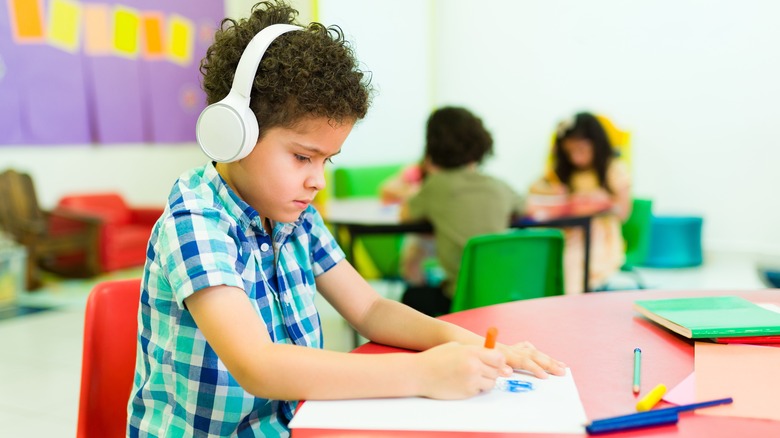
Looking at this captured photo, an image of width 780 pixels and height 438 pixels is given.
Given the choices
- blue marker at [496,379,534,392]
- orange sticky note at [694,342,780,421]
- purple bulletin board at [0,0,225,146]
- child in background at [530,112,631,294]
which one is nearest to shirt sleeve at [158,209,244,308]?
blue marker at [496,379,534,392]

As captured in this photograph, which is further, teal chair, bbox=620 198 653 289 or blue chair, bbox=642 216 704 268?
blue chair, bbox=642 216 704 268

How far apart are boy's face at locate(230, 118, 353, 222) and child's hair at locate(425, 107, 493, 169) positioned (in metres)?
1.61

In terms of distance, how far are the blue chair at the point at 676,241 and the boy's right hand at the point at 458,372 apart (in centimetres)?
424

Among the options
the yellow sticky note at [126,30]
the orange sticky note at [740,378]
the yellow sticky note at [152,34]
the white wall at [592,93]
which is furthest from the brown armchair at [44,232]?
the orange sticky note at [740,378]

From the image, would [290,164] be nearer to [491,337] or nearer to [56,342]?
[491,337]

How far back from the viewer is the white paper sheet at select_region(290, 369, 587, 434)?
708mm

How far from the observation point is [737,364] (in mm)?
894

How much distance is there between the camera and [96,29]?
516cm

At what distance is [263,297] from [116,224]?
465 centimetres

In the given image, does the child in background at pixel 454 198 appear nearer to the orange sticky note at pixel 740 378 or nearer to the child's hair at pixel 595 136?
the child's hair at pixel 595 136

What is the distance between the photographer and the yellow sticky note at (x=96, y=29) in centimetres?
511

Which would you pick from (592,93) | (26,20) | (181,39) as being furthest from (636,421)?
(181,39)

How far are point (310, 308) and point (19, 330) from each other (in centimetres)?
317

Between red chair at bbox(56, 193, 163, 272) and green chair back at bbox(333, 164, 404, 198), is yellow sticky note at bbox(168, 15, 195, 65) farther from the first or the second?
green chair back at bbox(333, 164, 404, 198)
